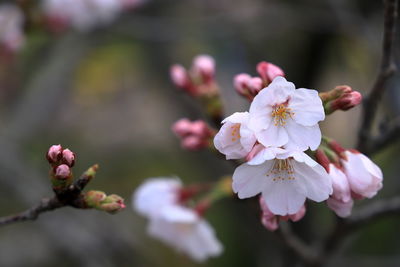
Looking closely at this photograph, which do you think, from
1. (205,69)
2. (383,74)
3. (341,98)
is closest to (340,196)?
(341,98)

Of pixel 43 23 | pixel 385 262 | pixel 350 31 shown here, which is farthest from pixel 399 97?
pixel 43 23

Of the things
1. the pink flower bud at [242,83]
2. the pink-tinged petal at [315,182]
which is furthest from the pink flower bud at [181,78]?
the pink-tinged petal at [315,182]

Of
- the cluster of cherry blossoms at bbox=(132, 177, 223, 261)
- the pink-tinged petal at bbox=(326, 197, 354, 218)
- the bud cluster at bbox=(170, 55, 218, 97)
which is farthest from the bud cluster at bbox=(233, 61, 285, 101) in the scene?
the cluster of cherry blossoms at bbox=(132, 177, 223, 261)

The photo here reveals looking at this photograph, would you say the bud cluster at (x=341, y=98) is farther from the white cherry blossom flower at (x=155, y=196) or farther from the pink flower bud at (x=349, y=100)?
the white cherry blossom flower at (x=155, y=196)

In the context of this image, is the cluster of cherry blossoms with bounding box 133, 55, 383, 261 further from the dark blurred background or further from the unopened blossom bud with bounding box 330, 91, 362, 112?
the dark blurred background

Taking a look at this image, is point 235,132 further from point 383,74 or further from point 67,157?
point 383,74

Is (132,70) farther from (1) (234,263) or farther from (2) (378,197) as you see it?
(2) (378,197)
